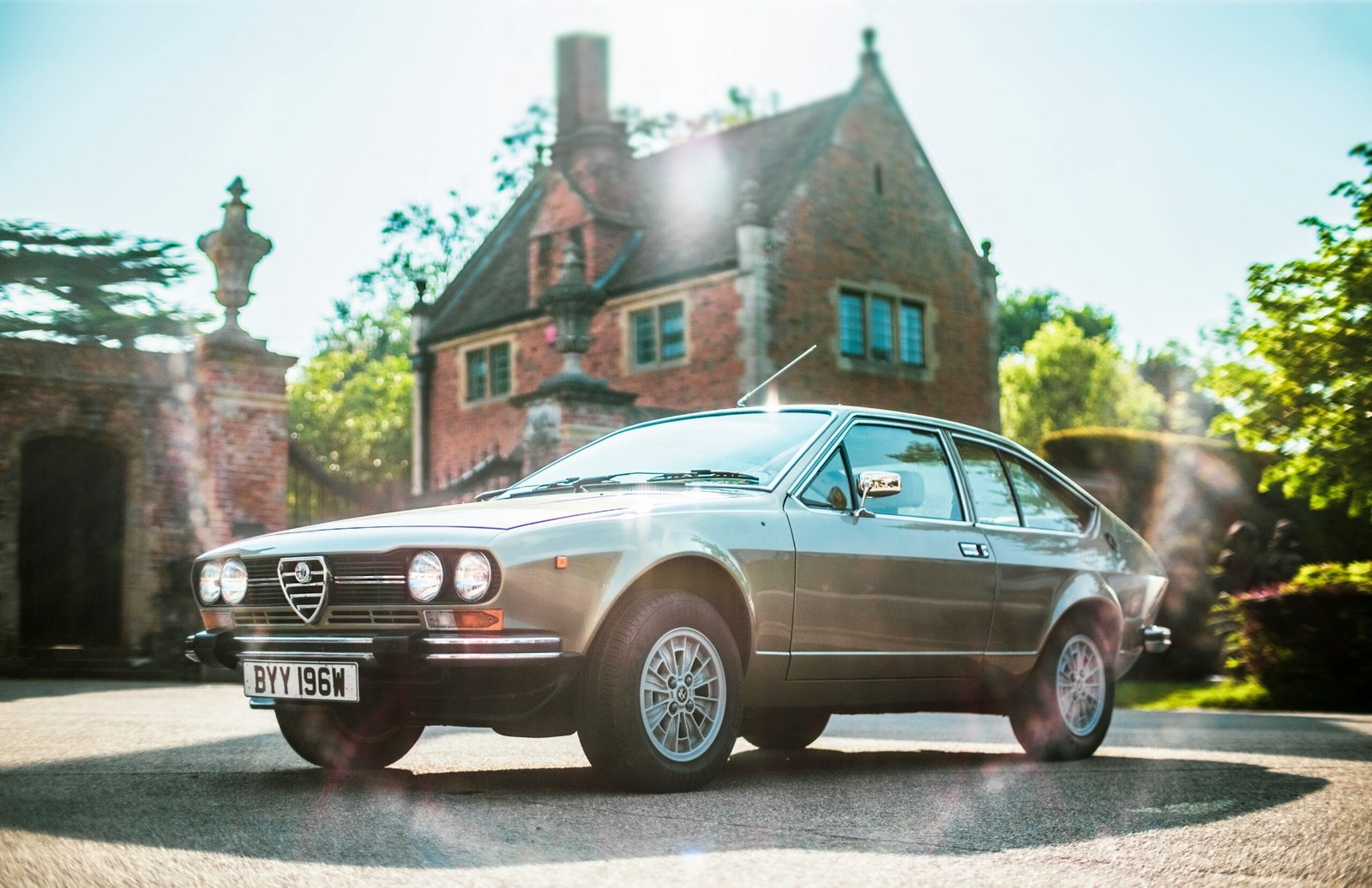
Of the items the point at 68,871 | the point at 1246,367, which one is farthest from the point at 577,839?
the point at 1246,367

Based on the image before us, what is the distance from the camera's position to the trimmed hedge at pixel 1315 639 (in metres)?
14.6

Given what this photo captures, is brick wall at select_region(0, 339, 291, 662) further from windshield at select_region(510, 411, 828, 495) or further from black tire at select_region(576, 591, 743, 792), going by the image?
black tire at select_region(576, 591, 743, 792)

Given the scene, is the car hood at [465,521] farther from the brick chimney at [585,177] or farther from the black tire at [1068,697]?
the brick chimney at [585,177]

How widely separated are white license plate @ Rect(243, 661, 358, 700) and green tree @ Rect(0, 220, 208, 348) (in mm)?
13831

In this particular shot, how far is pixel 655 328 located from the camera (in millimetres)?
30188

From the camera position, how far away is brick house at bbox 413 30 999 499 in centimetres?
2852

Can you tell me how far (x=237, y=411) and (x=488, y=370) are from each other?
679 inches

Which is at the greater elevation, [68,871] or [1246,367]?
[1246,367]

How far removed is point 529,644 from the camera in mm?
5383

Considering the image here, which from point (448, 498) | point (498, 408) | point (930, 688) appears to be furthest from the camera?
point (498, 408)

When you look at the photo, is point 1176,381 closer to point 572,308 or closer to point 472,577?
point 572,308

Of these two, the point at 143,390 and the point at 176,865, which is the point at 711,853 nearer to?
the point at 176,865

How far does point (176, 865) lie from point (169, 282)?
18.6 metres

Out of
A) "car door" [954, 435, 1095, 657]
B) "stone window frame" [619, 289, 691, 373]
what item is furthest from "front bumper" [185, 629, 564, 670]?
"stone window frame" [619, 289, 691, 373]
